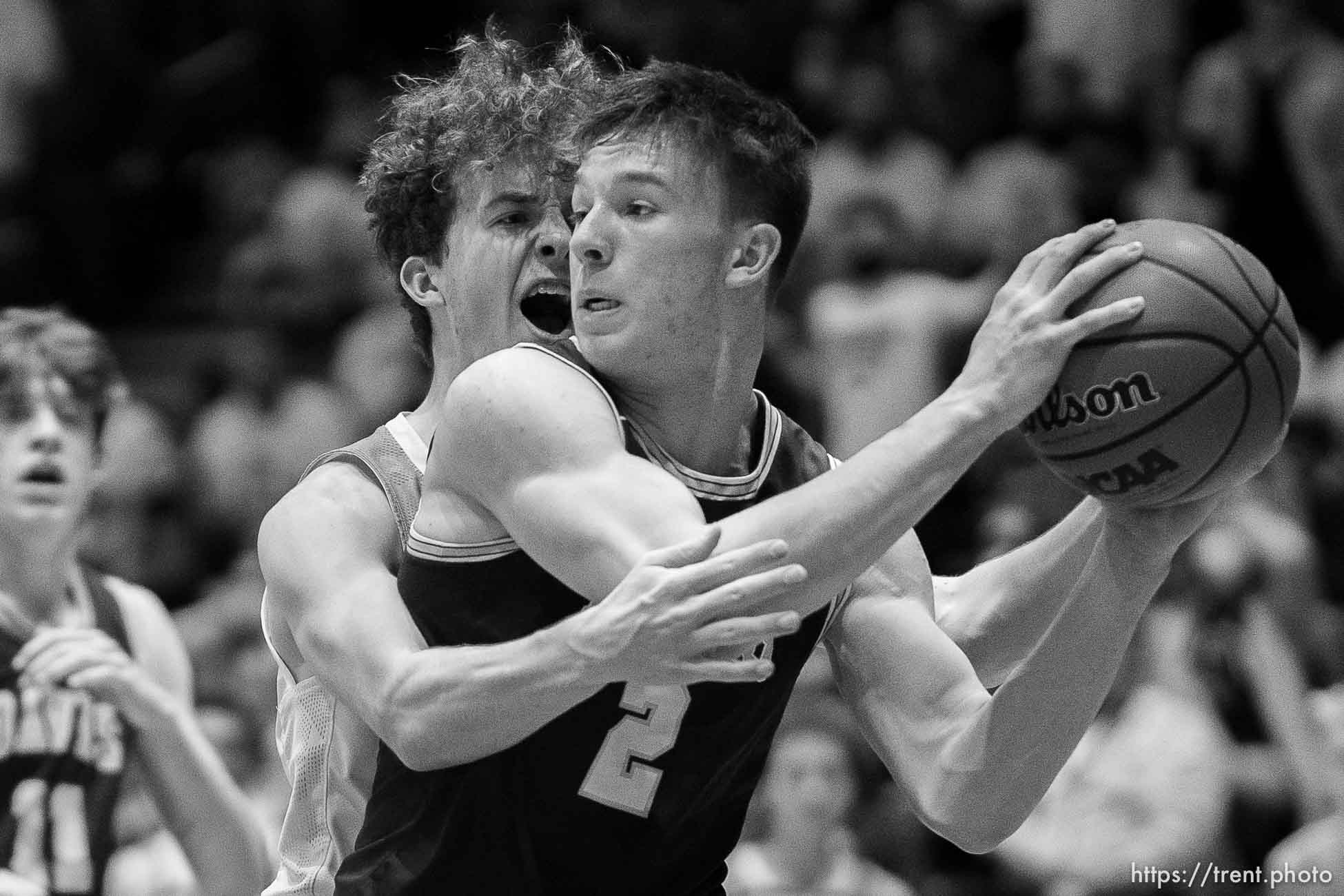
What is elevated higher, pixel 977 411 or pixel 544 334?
pixel 977 411

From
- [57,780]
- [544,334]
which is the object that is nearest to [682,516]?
[544,334]

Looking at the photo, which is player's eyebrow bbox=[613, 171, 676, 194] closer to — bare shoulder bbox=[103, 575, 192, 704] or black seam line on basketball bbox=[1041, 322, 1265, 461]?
black seam line on basketball bbox=[1041, 322, 1265, 461]

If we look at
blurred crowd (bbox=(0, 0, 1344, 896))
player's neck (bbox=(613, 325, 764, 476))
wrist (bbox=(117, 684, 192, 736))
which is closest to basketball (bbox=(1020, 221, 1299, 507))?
player's neck (bbox=(613, 325, 764, 476))

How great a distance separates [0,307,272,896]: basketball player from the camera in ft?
16.6

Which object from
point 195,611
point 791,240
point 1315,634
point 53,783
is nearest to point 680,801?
point 791,240

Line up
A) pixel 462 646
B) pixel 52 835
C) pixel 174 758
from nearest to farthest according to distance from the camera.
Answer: pixel 462 646, pixel 174 758, pixel 52 835

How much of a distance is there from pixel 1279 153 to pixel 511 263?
579cm

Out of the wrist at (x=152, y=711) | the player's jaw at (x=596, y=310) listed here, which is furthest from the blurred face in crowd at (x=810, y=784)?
the player's jaw at (x=596, y=310)

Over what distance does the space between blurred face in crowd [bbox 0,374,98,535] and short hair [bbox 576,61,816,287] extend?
8.76 feet

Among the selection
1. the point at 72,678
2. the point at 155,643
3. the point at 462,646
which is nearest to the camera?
the point at 462,646

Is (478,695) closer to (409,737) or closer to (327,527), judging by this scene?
(409,737)

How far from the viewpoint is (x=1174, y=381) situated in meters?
3.04

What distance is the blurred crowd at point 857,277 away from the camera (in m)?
6.53

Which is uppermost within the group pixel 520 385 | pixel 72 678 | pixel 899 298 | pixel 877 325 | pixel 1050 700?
pixel 520 385
